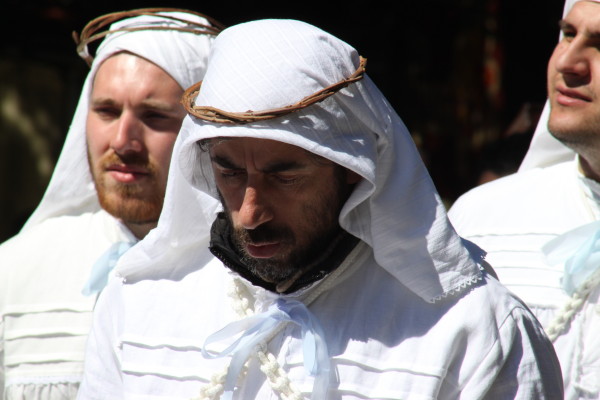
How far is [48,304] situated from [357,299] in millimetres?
1592

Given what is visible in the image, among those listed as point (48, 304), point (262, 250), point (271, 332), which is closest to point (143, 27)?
point (48, 304)

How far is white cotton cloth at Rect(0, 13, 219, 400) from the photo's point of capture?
3666 mm

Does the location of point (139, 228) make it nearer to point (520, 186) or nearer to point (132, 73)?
point (132, 73)

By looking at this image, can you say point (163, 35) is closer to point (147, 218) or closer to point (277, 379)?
point (147, 218)

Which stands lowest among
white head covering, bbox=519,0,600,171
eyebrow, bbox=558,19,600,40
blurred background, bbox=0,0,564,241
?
blurred background, bbox=0,0,564,241

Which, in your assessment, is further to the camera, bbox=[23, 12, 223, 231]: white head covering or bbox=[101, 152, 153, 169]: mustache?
bbox=[23, 12, 223, 231]: white head covering

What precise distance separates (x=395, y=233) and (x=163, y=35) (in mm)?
1904

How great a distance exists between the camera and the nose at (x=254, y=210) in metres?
2.65

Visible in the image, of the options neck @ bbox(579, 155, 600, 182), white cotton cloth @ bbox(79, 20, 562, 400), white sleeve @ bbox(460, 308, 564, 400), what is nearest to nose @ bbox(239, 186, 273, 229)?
white cotton cloth @ bbox(79, 20, 562, 400)

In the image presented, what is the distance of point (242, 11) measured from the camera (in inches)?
298

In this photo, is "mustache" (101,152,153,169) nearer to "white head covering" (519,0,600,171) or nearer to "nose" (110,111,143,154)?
"nose" (110,111,143,154)

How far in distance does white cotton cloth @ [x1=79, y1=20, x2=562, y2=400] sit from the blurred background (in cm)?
488

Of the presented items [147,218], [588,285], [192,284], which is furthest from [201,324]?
[588,285]

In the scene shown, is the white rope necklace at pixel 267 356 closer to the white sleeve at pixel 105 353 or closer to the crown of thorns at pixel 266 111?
the white sleeve at pixel 105 353
